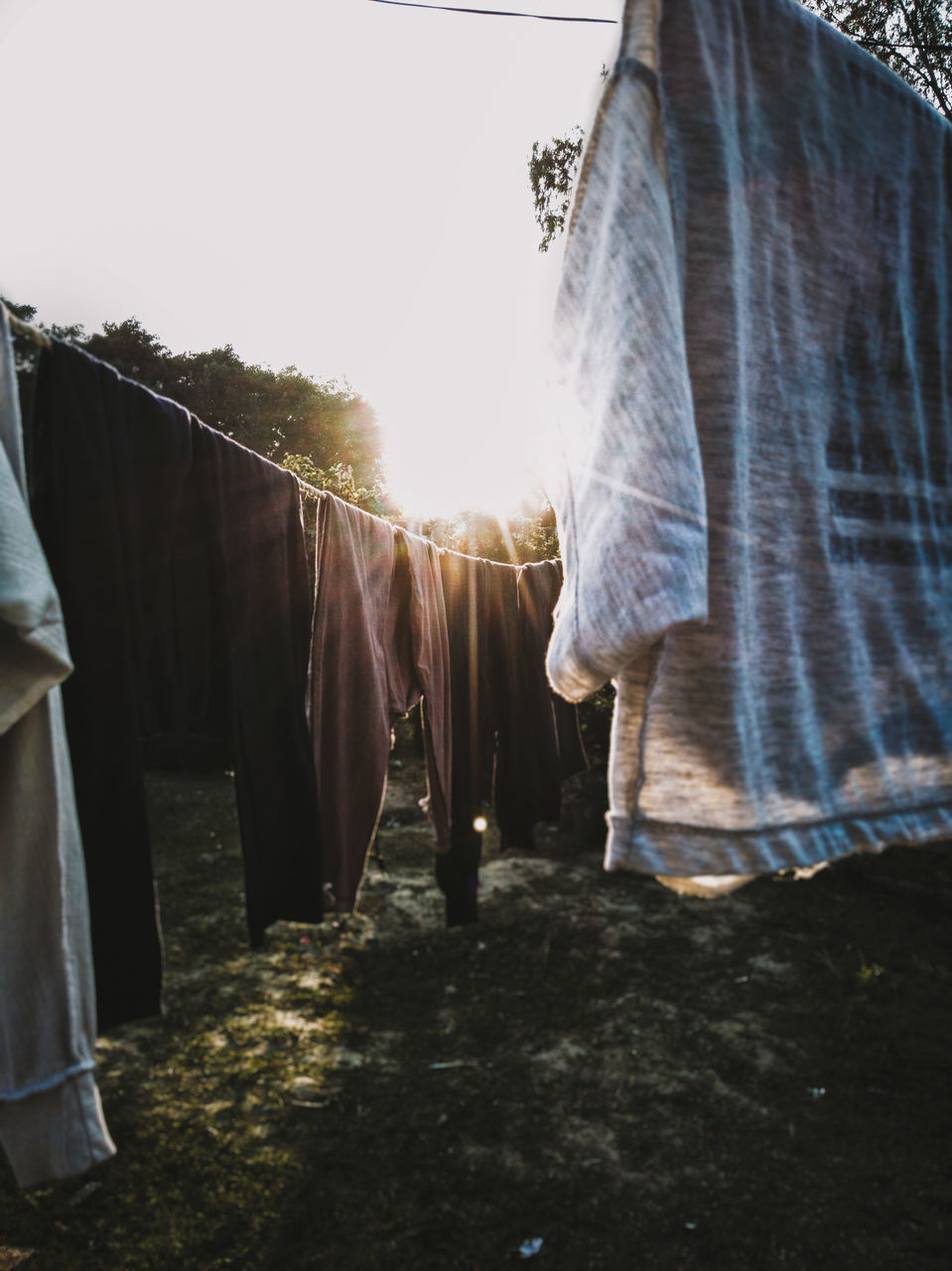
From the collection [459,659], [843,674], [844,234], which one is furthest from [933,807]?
[459,659]

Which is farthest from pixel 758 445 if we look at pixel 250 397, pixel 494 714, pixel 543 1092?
pixel 250 397

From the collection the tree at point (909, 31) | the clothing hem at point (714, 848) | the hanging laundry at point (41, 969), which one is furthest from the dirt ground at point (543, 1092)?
the tree at point (909, 31)

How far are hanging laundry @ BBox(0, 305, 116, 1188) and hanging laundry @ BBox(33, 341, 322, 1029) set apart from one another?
5.0 inches

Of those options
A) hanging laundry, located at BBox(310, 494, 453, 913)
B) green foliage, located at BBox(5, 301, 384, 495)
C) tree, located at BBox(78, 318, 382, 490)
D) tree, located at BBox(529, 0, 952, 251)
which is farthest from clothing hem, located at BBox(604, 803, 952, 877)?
tree, located at BBox(78, 318, 382, 490)

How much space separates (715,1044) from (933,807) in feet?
10.2

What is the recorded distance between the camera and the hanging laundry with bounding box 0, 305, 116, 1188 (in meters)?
0.82

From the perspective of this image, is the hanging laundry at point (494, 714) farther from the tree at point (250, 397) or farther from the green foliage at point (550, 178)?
the tree at point (250, 397)

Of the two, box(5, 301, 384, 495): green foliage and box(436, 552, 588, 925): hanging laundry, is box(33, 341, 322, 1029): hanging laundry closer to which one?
box(436, 552, 588, 925): hanging laundry

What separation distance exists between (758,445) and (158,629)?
1.11 meters

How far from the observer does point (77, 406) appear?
1086 millimetres

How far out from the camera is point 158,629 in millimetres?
1331

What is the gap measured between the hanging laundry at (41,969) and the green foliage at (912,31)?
17.1 feet

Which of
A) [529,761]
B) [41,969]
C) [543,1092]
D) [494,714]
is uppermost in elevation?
[41,969]

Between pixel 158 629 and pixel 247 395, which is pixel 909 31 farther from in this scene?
pixel 247 395
